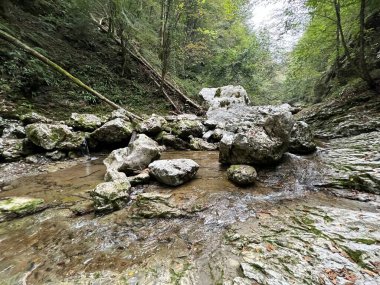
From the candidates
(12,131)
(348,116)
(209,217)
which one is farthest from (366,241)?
(12,131)

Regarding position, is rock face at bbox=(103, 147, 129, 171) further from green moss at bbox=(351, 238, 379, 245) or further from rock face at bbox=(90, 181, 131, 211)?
green moss at bbox=(351, 238, 379, 245)

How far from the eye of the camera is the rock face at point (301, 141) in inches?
194

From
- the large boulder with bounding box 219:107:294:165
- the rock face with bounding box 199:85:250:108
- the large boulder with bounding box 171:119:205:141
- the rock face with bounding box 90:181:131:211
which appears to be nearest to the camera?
the rock face with bounding box 90:181:131:211

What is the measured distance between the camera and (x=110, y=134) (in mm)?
6609

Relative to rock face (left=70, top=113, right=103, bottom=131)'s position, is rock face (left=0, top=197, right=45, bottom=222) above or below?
below

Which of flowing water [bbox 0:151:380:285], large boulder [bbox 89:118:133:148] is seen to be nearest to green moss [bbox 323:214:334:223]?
flowing water [bbox 0:151:380:285]

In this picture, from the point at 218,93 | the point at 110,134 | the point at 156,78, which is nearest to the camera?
the point at 110,134

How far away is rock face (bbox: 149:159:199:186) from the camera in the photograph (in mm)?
3949

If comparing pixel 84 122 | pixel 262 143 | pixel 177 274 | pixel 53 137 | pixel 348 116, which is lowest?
pixel 177 274

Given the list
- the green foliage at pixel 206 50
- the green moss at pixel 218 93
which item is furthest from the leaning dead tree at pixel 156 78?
the green moss at pixel 218 93

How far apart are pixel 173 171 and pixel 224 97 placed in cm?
1029

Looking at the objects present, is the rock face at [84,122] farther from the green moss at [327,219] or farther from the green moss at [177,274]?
the green moss at [327,219]

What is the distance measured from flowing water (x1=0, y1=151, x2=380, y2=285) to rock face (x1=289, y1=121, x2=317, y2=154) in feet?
4.35

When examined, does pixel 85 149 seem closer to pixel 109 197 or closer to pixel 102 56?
pixel 109 197
